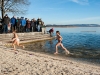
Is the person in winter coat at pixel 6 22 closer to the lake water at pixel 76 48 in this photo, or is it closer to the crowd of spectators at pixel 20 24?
the crowd of spectators at pixel 20 24

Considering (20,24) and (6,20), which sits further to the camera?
(20,24)

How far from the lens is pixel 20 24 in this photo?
27.0 metres

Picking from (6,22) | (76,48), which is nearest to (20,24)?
(6,22)

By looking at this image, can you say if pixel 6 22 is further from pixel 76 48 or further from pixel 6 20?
pixel 76 48

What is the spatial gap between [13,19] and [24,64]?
1568 cm

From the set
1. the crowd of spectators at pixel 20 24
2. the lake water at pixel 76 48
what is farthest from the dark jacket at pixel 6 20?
the lake water at pixel 76 48

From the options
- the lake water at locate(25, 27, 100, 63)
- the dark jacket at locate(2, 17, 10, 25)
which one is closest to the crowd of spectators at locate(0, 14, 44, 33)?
the dark jacket at locate(2, 17, 10, 25)

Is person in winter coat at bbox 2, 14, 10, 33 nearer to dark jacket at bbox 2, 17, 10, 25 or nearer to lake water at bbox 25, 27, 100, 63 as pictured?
dark jacket at bbox 2, 17, 10, 25

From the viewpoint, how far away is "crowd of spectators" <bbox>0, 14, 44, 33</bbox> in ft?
81.1

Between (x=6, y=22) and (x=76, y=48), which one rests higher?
(x=6, y=22)

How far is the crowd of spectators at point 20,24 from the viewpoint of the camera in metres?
24.7

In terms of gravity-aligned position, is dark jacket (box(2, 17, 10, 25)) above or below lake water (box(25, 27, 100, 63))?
above

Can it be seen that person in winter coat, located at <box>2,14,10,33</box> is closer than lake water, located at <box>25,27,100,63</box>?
No

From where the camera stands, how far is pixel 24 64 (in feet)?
34.8
